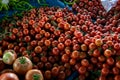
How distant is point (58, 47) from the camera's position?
2160 mm

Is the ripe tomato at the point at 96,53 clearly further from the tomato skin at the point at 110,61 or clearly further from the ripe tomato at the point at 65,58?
the ripe tomato at the point at 65,58

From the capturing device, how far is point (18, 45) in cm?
231

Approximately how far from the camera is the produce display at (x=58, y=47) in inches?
76.1

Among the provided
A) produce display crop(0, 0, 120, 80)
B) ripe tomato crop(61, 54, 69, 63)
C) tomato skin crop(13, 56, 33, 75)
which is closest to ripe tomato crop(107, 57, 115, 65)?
produce display crop(0, 0, 120, 80)

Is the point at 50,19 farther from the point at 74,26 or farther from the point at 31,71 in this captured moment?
the point at 31,71

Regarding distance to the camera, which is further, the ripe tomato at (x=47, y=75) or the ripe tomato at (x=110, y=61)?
the ripe tomato at (x=47, y=75)

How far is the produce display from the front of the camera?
193cm

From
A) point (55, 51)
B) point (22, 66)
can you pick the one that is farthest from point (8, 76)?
point (55, 51)

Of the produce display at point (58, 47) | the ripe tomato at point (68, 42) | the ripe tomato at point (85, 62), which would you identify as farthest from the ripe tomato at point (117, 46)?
the ripe tomato at point (68, 42)

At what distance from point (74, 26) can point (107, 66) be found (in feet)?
1.73

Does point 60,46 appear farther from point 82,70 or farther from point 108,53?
point 108,53

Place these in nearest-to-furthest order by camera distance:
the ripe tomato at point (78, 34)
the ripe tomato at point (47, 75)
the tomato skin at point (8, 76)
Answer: the tomato skin at point (8, 76)
the ripe tomato at point (47, 75)
the ripe tomato at point (78, 34)

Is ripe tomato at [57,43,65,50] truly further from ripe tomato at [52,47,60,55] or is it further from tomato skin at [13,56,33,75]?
tomato skin at [13,56,33,75]

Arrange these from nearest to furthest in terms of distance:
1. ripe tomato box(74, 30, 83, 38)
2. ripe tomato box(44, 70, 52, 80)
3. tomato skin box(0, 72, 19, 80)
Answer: tomato skin box(0, 72, 19, 80), ripe tomato box(44, 70, 52, 80), ripe tomato box(74, 30, 83, 38)
